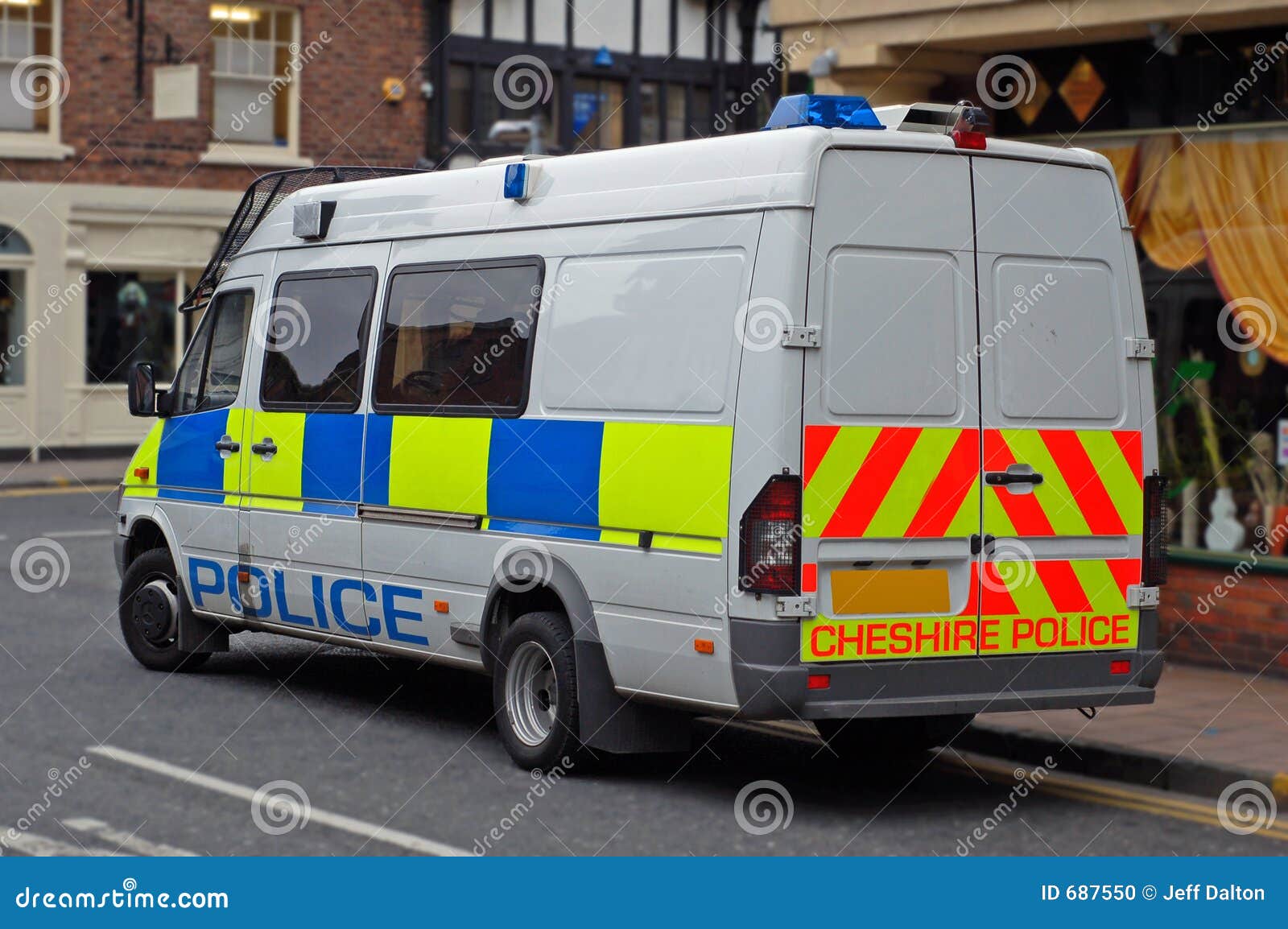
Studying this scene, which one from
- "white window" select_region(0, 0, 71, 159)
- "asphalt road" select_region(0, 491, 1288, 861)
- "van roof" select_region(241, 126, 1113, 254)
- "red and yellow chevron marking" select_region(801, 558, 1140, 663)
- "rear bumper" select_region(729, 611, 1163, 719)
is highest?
"white window" select_region(0, 0, 71, 159)

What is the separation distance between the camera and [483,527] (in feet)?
26.1

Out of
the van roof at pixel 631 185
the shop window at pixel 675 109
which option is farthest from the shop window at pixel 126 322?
the van roof at pixel 631 185

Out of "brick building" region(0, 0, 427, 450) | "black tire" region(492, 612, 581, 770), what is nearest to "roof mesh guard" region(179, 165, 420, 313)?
"black tire" region(492, 612, 581, 770)

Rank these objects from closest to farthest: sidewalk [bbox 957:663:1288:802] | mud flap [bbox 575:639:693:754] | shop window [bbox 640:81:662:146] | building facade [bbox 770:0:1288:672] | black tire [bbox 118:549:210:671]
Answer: mud flap [bbox 575:639:693:754]
sidewalk [bbox 957:663:1288:802]
black tire [bbox 118:549:210:671]
building facade [bbox 770:0:1288:672]
shop window [bbox 640:81:662:146]

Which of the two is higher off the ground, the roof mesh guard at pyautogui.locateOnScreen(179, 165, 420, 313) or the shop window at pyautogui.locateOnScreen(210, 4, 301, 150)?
the shop window at pyautogui.locateOnScreen(210, 4, 301, 150)

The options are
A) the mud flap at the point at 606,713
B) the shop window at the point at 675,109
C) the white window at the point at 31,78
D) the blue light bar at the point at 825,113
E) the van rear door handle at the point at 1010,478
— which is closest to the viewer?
the blue light bar at the point at 825,113

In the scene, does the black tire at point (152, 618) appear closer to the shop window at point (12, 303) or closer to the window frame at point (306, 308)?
the window frame at point (306, 308)

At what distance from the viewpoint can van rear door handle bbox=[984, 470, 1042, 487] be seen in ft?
23.4

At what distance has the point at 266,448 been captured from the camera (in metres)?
9.30

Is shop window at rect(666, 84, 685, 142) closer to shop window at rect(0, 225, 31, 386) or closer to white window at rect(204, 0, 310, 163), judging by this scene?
white window at rect(204, 0, 310, 163)

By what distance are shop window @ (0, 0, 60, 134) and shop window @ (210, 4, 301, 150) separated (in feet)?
7.21

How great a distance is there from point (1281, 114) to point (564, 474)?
5.21 m

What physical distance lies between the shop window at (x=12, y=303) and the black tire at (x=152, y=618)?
15.7 metres

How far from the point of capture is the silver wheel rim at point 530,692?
25.4 feet
